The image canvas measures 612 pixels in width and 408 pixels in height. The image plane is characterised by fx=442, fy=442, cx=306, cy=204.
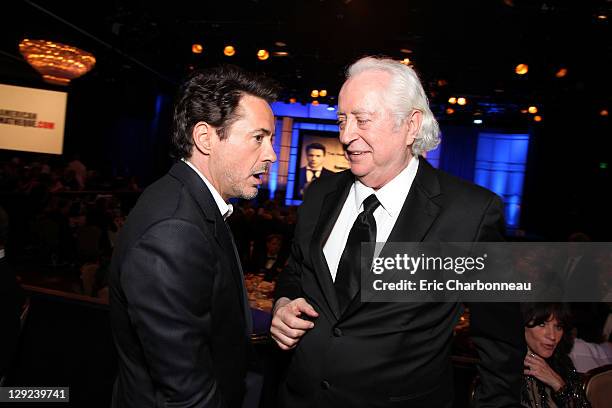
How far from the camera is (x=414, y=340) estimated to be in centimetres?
137

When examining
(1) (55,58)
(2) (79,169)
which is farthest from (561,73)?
(2) (79,169)

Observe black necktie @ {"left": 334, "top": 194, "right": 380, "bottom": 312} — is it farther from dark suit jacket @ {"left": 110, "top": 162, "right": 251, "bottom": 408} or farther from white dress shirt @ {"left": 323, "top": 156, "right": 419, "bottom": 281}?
dark suit jacket @ {"left": 110, "top": 162, "right": 251, "bottom": 408}

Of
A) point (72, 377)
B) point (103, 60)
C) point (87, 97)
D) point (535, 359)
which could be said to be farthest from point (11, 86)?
point (535, 359)

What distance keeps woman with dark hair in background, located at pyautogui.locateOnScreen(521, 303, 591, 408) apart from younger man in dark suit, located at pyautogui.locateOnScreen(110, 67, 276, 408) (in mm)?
1523

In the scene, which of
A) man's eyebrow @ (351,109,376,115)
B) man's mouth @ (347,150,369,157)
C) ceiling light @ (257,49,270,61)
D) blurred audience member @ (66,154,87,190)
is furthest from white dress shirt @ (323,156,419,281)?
blurred audience member @ (66,154,87,190)

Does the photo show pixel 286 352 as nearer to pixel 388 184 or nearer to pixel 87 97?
pixel 388 184

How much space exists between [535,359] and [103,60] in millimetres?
11282

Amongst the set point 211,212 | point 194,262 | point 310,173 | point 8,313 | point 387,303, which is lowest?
point 8,313

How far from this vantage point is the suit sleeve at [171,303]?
112 cm

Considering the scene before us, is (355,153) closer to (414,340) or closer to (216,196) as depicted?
(216,196)

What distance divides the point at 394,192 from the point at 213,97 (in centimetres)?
69

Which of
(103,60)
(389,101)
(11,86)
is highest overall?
(103,60)

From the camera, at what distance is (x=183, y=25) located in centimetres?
795

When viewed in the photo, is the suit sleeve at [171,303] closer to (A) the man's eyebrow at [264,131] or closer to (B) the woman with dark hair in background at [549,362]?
(A) the man's eyebrow at [264,131]
